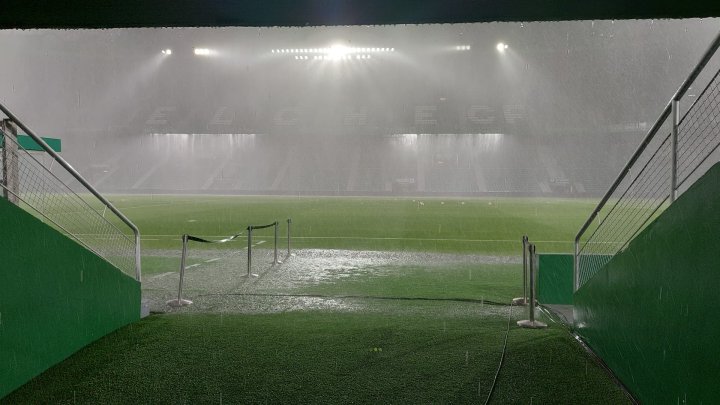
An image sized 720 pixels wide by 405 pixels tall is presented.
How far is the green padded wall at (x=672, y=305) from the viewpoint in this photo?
9.18ft

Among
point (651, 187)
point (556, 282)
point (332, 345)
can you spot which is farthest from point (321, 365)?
point (651, 187)

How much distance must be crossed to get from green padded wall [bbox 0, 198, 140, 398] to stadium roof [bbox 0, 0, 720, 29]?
1.88 meters

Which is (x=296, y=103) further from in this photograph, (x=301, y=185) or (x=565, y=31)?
(x=565, y=31)

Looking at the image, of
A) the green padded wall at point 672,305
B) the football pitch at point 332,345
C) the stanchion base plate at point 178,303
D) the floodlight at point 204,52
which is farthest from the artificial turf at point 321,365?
the floodlight at point 204,52

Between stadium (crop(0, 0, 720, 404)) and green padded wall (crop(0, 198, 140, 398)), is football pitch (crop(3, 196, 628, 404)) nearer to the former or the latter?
stadium (crop(0, 0, 720, 404))

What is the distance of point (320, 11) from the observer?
4844mm

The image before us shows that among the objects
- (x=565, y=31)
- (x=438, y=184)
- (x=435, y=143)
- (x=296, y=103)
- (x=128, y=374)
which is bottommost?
(x=128, y=374)

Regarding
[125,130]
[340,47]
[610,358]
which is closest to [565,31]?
[340,47]

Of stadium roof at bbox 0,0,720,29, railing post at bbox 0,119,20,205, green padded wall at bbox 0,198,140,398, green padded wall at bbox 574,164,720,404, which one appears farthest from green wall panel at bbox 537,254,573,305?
railing post at bbox 0,119,20,205

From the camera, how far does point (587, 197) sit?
4284cm

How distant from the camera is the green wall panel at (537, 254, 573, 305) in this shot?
23.9ft

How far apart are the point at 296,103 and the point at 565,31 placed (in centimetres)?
2298

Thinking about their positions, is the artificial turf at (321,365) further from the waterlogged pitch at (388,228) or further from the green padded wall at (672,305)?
the waterlogged pitch at (388,228)

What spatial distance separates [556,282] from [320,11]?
4561 millimetres
